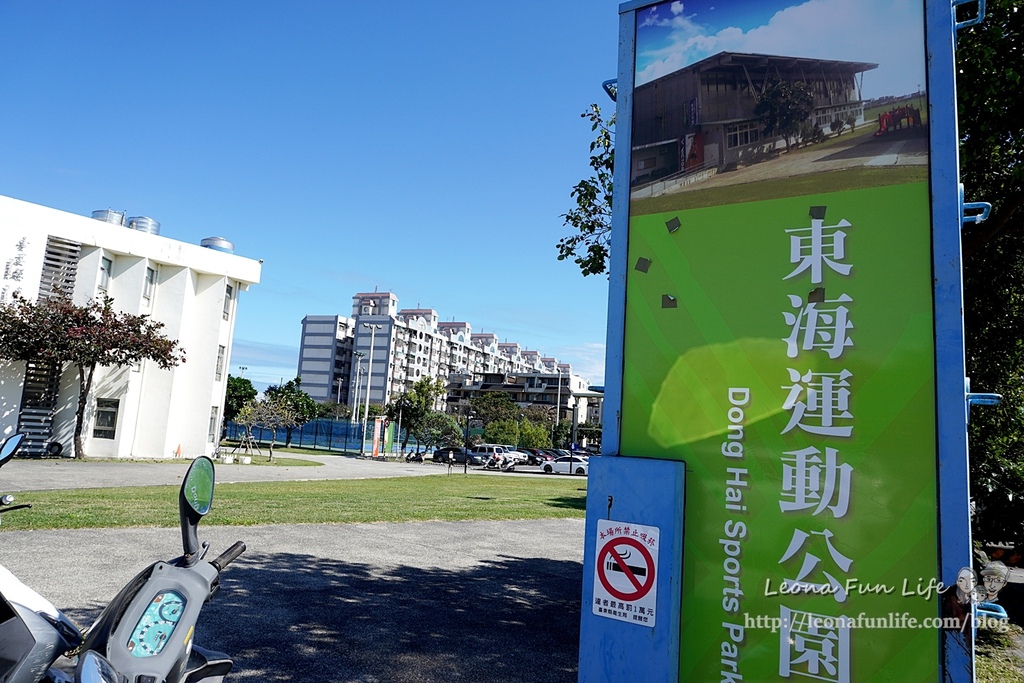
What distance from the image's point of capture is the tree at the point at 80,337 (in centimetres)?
2327

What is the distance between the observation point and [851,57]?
334cm

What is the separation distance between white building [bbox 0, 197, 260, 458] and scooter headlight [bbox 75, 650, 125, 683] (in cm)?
2582

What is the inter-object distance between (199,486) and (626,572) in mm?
2056

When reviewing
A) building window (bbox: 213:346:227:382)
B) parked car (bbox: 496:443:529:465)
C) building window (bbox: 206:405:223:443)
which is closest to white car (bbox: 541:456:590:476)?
parked car (bbox: 496:443:529:465)

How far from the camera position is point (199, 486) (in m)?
2.30

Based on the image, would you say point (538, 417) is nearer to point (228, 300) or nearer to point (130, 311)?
point (228, 300)

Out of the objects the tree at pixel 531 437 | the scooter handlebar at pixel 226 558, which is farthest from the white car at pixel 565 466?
the scooter handlebar at pixel 226 558

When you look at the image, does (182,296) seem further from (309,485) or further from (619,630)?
(619,630)

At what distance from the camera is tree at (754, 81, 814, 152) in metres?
3.44

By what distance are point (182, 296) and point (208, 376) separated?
368cm

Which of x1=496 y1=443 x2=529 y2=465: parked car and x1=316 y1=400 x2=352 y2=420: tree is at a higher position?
x1=316 y1=400 x2=352 y2=420: tree

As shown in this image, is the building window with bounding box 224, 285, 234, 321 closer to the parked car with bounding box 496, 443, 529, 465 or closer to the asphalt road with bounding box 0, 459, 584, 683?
the parked car with bounding box 496, 443, 529, 465

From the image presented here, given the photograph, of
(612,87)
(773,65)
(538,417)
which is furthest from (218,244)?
(538,417)

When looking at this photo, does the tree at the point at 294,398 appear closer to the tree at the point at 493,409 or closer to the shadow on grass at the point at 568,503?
the tree at the point at 493,409
